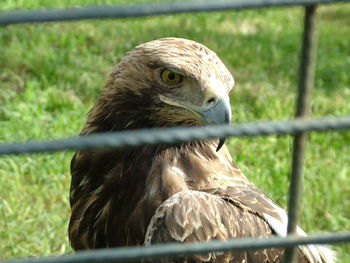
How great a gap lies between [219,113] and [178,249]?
1.51 metres

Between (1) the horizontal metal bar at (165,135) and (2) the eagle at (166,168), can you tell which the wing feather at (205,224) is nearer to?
(2) the eagle at (166,168)

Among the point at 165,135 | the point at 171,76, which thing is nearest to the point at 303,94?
the point at 165,135

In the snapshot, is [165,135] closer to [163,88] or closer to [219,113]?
[219,113]

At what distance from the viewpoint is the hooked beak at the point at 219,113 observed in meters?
3.21

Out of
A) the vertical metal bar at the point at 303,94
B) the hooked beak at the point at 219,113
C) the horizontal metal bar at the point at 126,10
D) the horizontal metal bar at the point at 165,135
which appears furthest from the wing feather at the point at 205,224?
the horizontal metal bar at the point at 126,10

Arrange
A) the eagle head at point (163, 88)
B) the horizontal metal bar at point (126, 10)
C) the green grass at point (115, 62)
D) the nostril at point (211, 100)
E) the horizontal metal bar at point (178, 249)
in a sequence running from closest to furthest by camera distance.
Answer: the horizontal metal bar at point (126, 10), the horizontal metal bar at point (178, 249), the nostril at point (211, 100), the eagle head at point (163, 88), the green grass at point (115, 62)

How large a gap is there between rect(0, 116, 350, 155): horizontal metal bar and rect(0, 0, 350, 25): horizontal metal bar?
253 millimetres

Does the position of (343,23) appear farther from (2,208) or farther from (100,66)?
(2,208)

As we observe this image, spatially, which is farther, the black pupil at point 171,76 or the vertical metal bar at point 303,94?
the black pupil at point 171,76

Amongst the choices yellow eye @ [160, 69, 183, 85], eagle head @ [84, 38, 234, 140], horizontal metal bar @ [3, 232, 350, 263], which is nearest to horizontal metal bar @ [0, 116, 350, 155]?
horizontal metal bar @ [3, 232, 350, 263]

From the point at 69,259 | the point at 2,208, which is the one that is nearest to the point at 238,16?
the point at 2,208

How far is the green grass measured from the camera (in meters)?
5.05

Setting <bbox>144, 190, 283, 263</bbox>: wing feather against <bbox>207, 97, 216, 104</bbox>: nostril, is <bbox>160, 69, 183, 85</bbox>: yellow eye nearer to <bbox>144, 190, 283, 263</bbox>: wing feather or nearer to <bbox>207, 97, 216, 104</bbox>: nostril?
<bbox>207, 97, 216, 104</bbox>: nostril

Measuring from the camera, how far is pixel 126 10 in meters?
1.59
